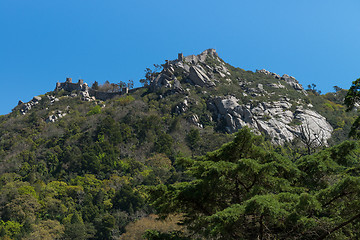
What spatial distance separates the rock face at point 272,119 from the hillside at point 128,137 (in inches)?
8.4

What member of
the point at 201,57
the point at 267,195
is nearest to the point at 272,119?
the point at 201,57

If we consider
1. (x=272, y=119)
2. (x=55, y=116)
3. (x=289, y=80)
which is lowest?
(x=272, y=119)

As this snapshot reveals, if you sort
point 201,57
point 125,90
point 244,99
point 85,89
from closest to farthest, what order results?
point 244,99 < point 125,90 < point 201,57 < point 85,89

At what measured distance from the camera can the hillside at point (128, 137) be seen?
44.5 m

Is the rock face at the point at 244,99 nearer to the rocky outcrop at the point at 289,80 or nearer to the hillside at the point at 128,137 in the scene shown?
the rocky outcrop at the point at 289,80

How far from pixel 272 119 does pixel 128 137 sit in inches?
1089

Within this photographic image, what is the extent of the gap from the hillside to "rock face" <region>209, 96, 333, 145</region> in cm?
21

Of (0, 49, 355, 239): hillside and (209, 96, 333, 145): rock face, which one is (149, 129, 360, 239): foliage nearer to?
(0, 49, 355, 239): hillside

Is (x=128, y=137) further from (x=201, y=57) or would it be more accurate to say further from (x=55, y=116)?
(x=201, y=57)

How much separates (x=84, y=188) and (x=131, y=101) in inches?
1122

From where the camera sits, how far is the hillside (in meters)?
44.5

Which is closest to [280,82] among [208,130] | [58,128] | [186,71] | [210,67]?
[210,67]

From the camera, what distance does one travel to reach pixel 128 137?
204 ft

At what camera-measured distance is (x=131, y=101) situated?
74625 mm
